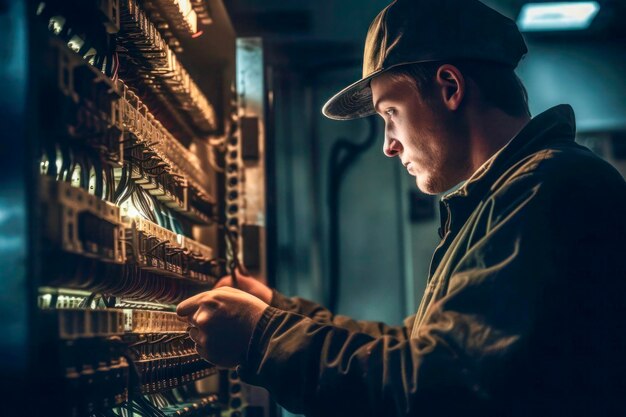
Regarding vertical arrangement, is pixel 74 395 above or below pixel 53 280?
below

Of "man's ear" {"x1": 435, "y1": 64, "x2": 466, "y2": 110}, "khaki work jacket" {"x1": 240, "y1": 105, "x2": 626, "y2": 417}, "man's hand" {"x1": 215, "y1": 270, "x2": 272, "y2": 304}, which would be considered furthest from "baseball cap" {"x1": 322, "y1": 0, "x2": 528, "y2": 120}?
"man's hand" {"x1": 215, "y1": 270, "x2": 272, "y2": 304}

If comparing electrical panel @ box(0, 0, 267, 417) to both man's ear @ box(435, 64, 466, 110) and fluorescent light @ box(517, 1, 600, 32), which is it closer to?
man's ear @ box(435, 64, 466, 110)

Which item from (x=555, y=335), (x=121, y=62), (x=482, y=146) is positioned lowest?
(x=555, y=335)

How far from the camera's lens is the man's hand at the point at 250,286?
6.97 feet

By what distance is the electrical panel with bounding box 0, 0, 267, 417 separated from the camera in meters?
0.98

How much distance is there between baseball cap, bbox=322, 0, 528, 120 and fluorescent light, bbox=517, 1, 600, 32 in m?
1.46

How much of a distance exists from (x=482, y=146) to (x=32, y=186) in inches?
43.3

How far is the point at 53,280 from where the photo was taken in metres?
1.00

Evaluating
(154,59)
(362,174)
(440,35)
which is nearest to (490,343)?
(440,35)

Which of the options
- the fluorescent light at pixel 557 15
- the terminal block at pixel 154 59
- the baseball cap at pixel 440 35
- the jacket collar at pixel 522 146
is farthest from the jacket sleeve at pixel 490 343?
the fluorescent light at pixel 557 15

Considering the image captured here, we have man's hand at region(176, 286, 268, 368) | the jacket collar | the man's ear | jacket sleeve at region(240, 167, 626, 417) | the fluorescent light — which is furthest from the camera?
the fluorescent light

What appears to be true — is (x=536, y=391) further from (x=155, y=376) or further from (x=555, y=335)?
(x=155, y=376)

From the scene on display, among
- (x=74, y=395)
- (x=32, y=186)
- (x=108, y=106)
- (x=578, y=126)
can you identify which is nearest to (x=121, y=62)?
(x=108, y=106)

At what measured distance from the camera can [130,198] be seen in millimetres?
1575
